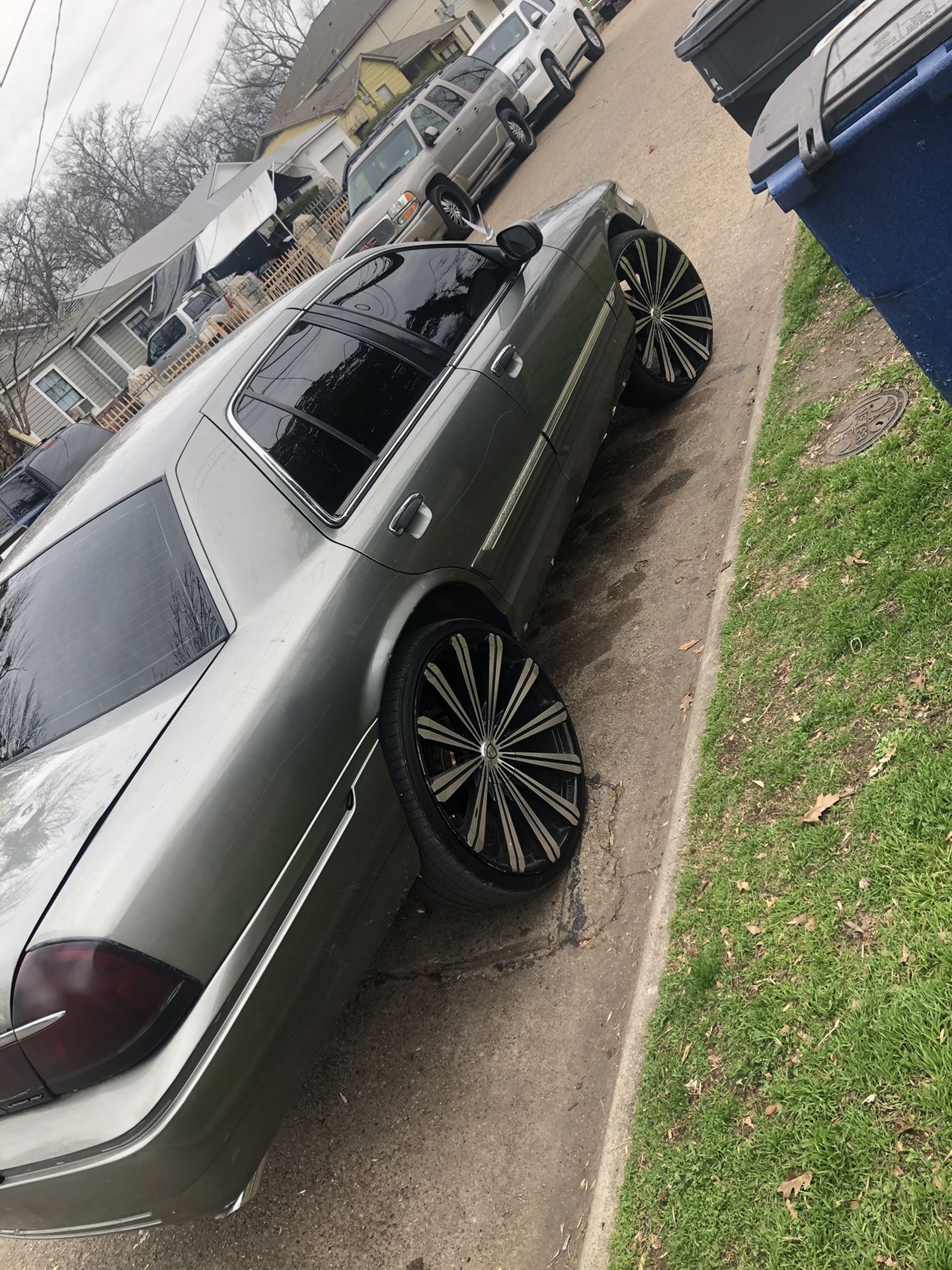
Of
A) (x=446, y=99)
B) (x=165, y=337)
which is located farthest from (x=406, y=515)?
(x=165, y=337)

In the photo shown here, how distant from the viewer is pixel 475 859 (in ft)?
9.78

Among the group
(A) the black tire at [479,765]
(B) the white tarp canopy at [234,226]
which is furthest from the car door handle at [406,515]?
(B) the white tarp canopy at [234,226]

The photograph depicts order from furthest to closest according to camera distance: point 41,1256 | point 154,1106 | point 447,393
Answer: point 447,393, point 41,1256, point 154,1106

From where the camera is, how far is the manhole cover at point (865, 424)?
3773 mm

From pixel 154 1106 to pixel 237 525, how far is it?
1.58 m

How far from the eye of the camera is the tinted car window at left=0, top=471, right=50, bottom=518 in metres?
11.2

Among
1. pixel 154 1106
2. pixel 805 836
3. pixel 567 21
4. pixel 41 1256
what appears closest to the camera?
pixel 154 1106

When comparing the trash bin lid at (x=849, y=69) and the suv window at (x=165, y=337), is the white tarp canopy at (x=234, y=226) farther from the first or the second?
the trash bin lid at (x=849, y=69)

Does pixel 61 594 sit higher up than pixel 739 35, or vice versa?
pixel 61 594

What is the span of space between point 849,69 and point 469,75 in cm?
1479

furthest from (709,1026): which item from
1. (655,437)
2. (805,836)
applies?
(655,437)

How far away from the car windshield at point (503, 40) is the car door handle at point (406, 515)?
16487 mm

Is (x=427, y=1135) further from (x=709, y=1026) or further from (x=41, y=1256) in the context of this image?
(x=41, y=1256)

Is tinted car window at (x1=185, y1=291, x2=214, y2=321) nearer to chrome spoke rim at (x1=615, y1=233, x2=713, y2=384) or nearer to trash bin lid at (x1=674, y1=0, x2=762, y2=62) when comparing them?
chrome spoke rim at (x1=615, y1=233, x2=713, y2=384)
